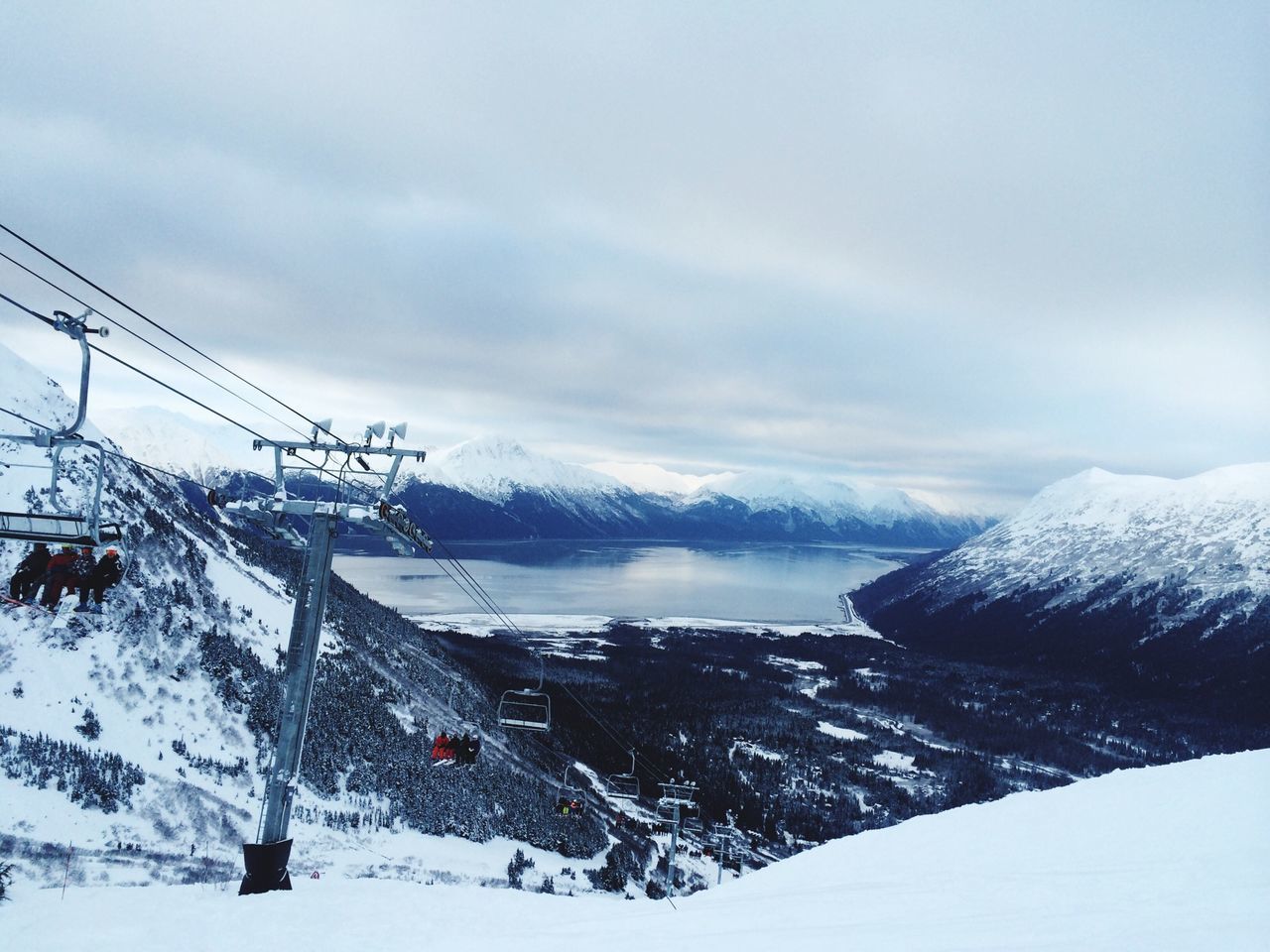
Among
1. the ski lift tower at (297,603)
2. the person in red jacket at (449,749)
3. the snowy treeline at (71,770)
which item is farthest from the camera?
the snowy treeline at (71,770)

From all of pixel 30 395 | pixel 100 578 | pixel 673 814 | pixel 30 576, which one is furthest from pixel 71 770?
pixel 30 395

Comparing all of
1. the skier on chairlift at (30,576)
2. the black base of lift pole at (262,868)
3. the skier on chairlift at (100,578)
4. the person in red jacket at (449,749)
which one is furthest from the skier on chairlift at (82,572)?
the person in red jacket at (449,749)

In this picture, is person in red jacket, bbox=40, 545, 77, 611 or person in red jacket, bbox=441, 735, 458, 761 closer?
person in red jacket, bbox=40, 545, 77, 611

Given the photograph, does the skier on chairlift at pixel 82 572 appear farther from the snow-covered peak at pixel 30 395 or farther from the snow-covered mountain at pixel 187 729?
the snow-covered peak at pixel 30 395

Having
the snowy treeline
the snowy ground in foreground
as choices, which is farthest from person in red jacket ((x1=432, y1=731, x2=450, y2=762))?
the snowy treeline

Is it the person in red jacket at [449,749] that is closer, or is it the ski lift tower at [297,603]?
the ski lift tower at [297,603]

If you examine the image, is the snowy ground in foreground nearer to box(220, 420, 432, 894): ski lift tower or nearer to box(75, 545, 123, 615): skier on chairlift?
box(220, 420, 432, 894): ski lift tower
